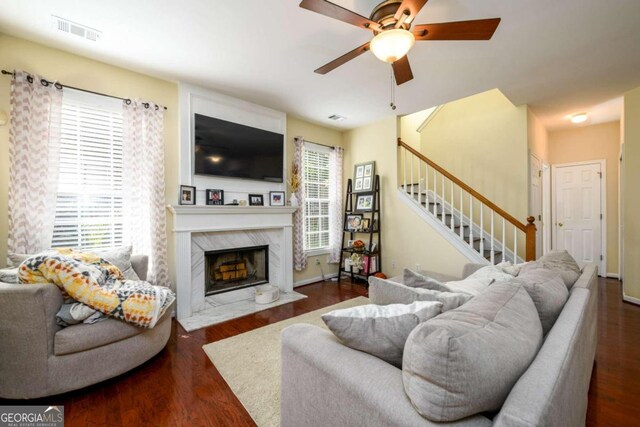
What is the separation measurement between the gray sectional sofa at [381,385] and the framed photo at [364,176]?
3415 mm

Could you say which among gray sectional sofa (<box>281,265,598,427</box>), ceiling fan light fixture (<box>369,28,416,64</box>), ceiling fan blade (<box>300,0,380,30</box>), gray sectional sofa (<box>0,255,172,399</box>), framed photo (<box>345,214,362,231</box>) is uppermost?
ceiling fan blade (<box>300,0,380,30</box>)

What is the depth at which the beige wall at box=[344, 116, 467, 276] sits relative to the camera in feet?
12.8

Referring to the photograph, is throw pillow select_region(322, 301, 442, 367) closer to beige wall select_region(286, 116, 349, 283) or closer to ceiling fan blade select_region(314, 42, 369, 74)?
ceiling fan blade select_region(314, 42, 369, 74)

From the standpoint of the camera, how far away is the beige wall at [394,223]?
3904 mm

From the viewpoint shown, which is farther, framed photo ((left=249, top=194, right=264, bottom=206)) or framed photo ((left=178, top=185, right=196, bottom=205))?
framed photo ((left=249, top=194, right=264, bottom=206))

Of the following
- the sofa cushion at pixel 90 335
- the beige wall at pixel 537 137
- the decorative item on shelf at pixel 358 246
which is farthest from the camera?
the decorative item on shelf at pixel 358 246

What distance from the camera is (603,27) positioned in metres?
2.27

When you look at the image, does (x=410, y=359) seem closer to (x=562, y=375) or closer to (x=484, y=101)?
(x=562, y=375)

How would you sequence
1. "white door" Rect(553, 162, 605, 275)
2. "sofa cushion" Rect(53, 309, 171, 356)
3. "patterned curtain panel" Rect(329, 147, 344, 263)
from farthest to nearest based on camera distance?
1. "patterned curtain panel" Rect(329, 147, 344, 263)
2. "white door" Rect(553, 162, 605, 275)
3. "sofa cushion" Rect(53, 309, 171, 356)

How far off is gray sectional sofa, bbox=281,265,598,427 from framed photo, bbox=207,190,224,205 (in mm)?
2590

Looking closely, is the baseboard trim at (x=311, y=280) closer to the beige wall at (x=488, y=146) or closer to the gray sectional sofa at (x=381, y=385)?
the beige wall at (x=488, y=146)

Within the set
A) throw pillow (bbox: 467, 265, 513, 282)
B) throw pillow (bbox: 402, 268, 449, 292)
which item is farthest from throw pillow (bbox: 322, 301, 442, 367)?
throw pillow (bbox: 467, 265, 513, 282)

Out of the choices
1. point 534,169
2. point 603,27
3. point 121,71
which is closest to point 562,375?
point 603,27

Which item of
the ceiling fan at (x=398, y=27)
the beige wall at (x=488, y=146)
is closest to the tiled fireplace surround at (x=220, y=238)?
the ceiling fan at (x=398, y=27)
